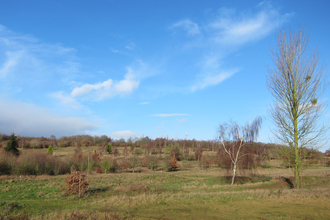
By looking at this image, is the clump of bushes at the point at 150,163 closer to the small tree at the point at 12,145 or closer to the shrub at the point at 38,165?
the shrub at the point at 38,165

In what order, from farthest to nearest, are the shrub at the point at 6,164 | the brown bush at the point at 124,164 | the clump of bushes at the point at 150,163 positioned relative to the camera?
1. the clump of bushes at the point at 150,163
2. the brown bush at the point at 124,164
3. the shrub at the point at 6,164

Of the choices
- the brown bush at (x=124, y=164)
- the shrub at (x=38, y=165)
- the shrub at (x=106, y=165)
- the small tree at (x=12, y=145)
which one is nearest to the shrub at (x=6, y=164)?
the shrub at (x=38, y=165)

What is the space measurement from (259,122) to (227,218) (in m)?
25.9

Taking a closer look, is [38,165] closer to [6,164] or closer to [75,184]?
[6,164]

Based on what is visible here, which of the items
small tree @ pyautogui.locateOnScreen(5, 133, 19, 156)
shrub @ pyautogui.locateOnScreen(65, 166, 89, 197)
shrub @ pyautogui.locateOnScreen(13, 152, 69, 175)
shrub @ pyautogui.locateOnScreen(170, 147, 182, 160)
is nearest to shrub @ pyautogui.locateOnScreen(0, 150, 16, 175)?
shrub @ pyautogui.locateOnScreen(13, 152, 69, 175)

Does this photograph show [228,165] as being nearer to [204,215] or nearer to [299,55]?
[299,55]

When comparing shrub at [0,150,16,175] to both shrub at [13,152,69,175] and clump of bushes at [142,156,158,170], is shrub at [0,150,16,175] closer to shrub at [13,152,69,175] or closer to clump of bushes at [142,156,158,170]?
shrub at [13,152,69,175]

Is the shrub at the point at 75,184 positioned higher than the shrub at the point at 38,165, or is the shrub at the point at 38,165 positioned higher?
the shrub at the point at 75,184

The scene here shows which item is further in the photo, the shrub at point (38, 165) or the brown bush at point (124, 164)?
the brown bush at point (124, 164)

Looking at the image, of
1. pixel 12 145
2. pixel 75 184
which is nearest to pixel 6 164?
pixel 12 145

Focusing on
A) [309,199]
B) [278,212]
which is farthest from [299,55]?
[278,212]

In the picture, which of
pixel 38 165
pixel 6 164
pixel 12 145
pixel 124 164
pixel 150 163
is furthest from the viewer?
pixel 150 163

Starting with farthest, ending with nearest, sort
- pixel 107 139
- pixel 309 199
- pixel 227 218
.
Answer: pixel 107 139
pixel 309 199
pixel 227 218

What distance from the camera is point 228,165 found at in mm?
33594
